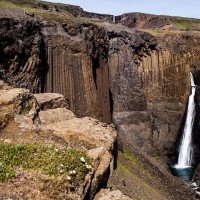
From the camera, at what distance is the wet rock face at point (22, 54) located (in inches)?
1147

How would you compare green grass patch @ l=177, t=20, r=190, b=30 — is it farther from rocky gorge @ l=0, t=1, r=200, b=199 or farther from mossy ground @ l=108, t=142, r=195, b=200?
mossy ground @ l=108, t=142, r=195, b=200

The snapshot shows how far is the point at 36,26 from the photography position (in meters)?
31.9

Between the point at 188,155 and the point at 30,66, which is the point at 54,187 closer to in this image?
the point at 30,66

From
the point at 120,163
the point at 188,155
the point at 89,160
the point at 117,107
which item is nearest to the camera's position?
the point at 89,160

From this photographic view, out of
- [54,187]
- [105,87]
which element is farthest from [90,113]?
[54,187]

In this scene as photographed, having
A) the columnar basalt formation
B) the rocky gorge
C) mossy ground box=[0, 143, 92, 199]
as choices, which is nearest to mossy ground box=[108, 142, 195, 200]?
the rocky gorge

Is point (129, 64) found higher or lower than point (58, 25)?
lower

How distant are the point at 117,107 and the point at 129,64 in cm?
591

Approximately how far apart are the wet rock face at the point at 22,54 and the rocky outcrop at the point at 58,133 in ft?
44.9

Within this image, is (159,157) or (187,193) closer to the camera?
(187,193)

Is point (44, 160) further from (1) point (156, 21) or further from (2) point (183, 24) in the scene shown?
(1) point (156, 21)

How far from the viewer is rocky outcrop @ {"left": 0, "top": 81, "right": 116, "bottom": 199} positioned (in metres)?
12.8

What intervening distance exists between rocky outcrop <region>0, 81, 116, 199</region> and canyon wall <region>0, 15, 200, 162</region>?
13857 mm

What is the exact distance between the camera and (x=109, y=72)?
47.7 meters
